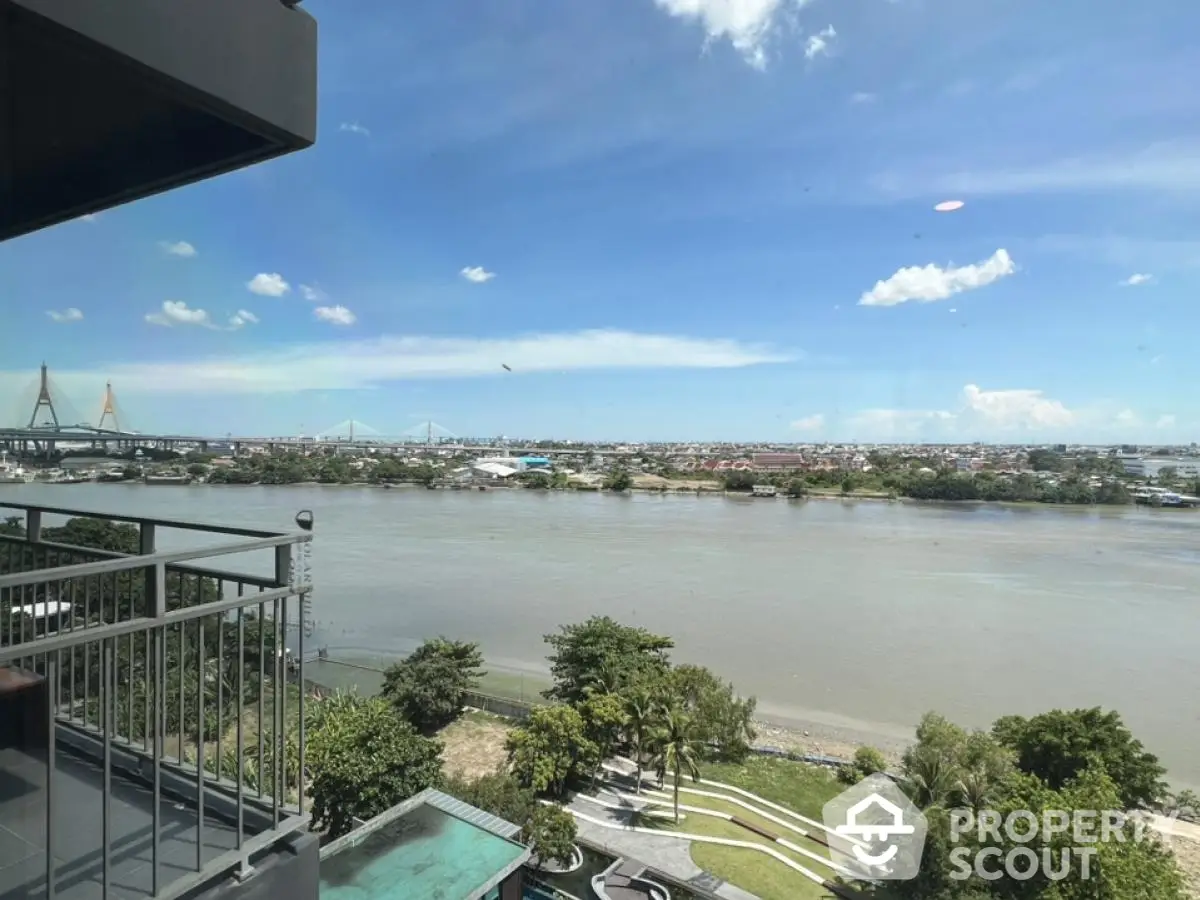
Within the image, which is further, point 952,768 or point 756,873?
point 952,768

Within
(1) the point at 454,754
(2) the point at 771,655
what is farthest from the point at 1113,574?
(1) the point at 454,754

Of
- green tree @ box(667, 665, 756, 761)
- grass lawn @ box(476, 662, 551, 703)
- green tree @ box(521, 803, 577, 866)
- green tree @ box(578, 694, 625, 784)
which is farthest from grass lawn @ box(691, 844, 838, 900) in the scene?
grass lawn @ box(476, 662, 551, 703)

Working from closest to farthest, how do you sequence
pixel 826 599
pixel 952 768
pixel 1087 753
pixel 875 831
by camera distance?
pixel 875 831 → pixel 952 768 → pixel 1087 753 → pixel 826 599

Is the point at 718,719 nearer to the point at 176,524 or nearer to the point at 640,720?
the point at 640,720

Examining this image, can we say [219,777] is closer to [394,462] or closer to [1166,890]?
[1166,890]

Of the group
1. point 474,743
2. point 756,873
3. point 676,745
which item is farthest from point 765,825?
point 474,743

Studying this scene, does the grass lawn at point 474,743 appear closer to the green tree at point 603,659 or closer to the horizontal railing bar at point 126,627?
the green tree at point 603,659

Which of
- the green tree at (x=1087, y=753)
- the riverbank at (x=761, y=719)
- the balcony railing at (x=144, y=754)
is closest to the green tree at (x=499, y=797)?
the riverbank at (x=761, y=719)

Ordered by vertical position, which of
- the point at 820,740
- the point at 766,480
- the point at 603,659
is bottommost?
the point at 820,740
